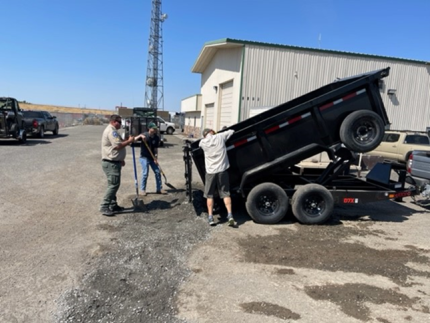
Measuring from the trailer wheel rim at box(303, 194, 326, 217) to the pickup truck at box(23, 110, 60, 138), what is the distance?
19.1 m

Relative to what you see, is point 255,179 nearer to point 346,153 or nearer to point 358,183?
point 346,153

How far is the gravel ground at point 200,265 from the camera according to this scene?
329 centimetres

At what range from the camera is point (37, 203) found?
6.91 metres

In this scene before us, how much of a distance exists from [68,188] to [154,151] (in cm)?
241

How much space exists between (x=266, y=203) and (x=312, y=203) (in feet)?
2.87

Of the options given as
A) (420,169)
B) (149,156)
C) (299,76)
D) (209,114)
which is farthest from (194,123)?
(420,169)

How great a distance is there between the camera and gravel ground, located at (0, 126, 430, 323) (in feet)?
10.8

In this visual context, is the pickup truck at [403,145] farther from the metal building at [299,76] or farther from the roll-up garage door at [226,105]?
the roll-up garage door at [226,105]

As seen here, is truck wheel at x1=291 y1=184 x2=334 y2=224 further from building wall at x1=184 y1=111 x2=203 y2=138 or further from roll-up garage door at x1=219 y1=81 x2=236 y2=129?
building wall at x1=184 y1=111 x2=203 y2=138

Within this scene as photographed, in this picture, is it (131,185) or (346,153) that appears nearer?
(346,153)

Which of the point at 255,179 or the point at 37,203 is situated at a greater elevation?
the point at 255,179

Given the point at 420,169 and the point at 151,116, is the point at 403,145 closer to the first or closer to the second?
the point at 420,169

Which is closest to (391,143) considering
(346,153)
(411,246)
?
(346,153)

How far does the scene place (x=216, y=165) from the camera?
18.9 feet
